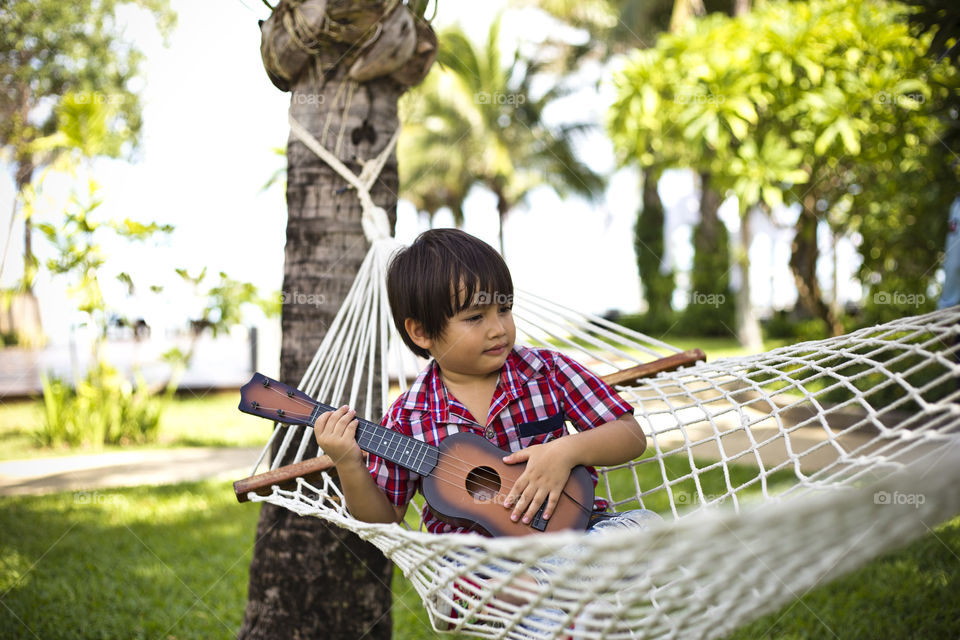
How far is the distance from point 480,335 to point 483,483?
27cm

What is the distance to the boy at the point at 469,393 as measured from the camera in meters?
1.25

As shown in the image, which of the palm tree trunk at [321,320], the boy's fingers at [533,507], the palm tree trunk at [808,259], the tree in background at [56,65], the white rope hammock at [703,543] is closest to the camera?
the white rope hammock at [703,543]

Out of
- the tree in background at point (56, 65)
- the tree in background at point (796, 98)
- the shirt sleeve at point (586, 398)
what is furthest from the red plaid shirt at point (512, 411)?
the tree in background at point (56, 65)

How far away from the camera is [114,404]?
14.3ft

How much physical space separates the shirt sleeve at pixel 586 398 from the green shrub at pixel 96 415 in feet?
12.4

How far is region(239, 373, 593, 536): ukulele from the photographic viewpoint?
118 centimetres

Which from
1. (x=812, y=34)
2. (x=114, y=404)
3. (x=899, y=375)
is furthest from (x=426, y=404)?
(x=114, y=404)

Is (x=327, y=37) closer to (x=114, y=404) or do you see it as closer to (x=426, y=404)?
(x=426, y=404)

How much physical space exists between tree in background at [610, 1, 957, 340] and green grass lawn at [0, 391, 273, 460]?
3003 mm

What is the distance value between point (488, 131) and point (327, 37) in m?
13.2

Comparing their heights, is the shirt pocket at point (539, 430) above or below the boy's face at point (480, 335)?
below

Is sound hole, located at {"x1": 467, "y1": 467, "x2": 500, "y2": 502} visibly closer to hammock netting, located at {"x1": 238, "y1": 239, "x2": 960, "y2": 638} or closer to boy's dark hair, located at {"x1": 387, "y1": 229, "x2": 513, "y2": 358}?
hammock netting, located at {"x1": 238, "y1": 239, "x2": 960, "y2": 638}

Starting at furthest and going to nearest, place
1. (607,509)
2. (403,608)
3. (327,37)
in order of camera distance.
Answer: (403,608) → (327,37) → (607,509)

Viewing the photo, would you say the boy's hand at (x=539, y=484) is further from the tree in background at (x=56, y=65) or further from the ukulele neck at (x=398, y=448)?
the tree in background at (x=56, y=65)
